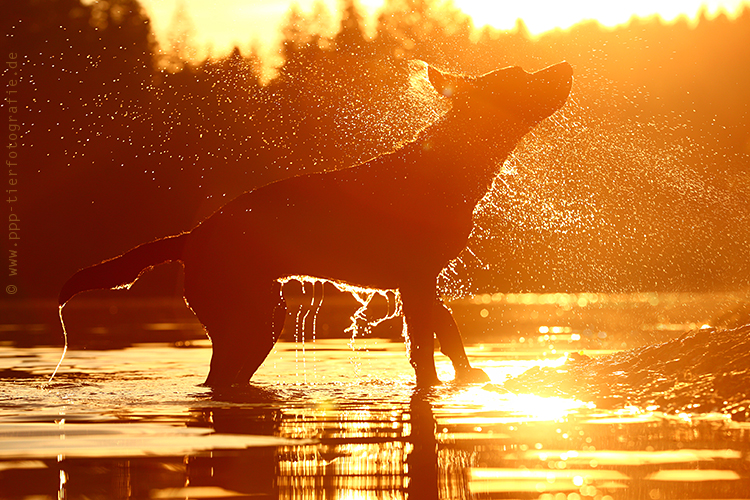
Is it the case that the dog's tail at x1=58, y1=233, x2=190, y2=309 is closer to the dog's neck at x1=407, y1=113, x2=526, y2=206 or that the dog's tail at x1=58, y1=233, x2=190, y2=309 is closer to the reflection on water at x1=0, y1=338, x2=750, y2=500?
the reflection on water at x1=0, y1=338, x2=750, y2=500

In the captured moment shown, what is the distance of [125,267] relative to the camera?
37.1 ft

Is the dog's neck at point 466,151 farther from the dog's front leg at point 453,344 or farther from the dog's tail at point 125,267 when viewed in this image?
the dog's tail at point 125,267

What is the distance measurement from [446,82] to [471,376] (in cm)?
271

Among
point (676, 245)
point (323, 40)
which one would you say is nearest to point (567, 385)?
point (676, 245)

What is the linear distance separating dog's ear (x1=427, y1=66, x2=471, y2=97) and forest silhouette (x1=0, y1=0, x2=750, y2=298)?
939 inches

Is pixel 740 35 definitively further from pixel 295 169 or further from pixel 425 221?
pixel 425 221

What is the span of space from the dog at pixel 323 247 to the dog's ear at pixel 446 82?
0.58 m

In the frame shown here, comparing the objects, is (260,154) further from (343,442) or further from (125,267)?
(343,442)

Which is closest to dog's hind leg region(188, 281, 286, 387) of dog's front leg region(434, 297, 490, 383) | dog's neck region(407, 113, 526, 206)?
dog's front leg region(434, 297, 490, 383)

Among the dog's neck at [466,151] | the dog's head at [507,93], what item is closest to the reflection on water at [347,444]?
the dog's neck at [466,151]

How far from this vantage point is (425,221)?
11.1 metres

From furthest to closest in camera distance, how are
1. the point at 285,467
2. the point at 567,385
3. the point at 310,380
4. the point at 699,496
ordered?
the point at 310,380 → the point at 567,385 → the point at 285,467 → the point at 699,496

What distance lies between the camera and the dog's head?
11750 mm

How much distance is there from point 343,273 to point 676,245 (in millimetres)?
54261
